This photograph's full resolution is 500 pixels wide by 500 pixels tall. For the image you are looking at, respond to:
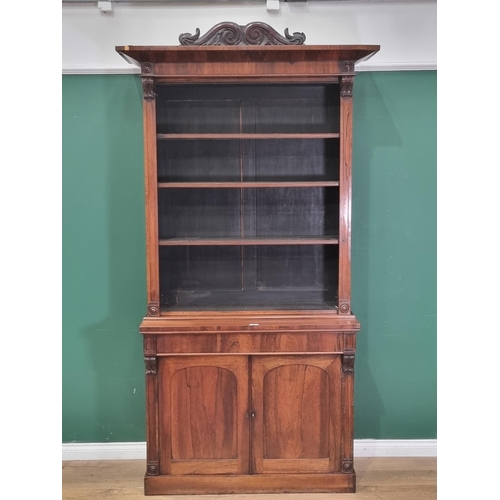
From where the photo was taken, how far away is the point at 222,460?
204 centimetres

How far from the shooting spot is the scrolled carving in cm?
192

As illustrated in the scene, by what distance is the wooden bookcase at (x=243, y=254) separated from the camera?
1.96 metres

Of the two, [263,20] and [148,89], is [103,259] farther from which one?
[263,20]

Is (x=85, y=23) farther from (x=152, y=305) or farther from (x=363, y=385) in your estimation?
(x=363, y=385)

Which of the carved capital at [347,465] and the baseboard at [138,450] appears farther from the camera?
the baseboard at [138,450]

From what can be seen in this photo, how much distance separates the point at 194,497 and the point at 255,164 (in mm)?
1338

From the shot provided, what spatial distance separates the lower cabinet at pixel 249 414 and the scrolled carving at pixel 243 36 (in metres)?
1.16

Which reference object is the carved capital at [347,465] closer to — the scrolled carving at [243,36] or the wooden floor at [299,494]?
the wooden floor at [299,494]

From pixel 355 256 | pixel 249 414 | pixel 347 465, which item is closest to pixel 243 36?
pixel 355 256

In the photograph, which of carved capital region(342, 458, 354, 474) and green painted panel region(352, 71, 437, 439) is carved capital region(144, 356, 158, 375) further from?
green painted panel region(352, 71, 437, 439)

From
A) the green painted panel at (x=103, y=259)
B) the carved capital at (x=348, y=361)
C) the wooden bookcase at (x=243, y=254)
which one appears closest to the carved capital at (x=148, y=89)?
the wooden bookcase at (x=243, y=254)

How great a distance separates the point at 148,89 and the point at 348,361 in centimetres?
125

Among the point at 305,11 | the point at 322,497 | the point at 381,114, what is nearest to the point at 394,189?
the point at 381,114

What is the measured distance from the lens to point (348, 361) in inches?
78.7
